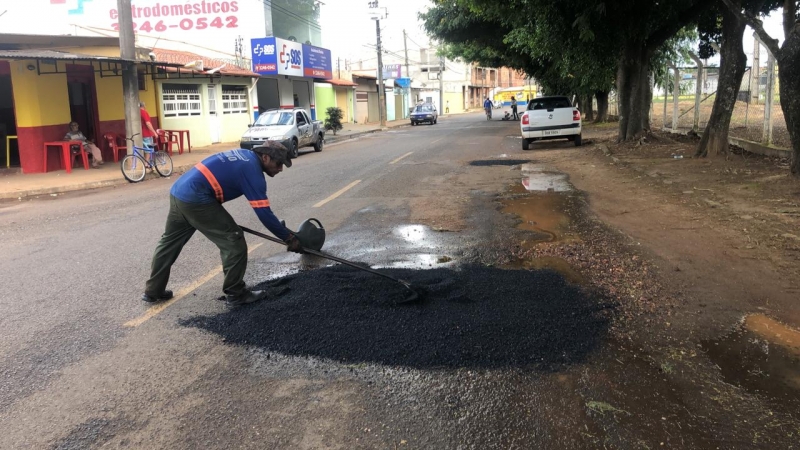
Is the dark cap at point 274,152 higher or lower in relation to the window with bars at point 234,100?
lower

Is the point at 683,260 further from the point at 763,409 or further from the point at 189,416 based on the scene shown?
the point at 189,416

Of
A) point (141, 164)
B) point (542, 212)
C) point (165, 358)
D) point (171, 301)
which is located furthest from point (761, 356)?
point (141, 164)

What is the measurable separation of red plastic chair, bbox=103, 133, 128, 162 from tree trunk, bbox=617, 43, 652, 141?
15.3 meters

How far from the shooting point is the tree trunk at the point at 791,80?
28.0ft

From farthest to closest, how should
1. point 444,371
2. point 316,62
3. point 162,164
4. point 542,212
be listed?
point 316,62, point 162,164, point 542,212, point 444,371

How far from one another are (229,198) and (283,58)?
1006 inches

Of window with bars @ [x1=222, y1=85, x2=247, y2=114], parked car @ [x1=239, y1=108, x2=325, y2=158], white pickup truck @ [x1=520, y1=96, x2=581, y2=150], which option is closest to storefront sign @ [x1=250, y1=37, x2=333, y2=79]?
window with bars @ [x1=222, y1=85, x2=247, y2=114]

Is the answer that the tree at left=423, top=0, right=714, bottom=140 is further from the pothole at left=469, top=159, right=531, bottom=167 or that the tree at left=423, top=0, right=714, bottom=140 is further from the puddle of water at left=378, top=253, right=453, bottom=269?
the puddle of water at left=378, top=253, right=453, bottom=269

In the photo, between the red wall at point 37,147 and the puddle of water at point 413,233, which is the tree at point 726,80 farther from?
the red wall at point 37,147

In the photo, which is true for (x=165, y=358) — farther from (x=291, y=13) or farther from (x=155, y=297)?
(x=291, y=13)

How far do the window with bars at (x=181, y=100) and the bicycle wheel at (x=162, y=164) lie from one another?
23.4 feet

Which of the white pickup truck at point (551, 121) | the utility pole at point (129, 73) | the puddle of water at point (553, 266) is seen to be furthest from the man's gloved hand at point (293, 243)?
the white pickup truck at point (551, 121)

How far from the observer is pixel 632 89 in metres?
17.5

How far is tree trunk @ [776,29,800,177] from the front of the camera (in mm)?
8531
